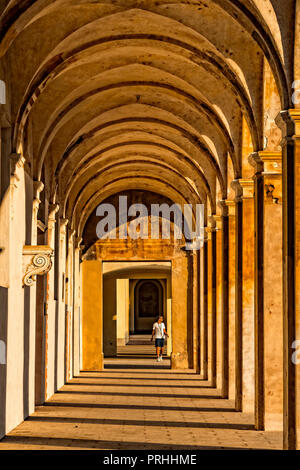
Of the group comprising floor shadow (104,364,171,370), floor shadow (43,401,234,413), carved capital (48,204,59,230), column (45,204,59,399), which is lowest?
floor shadow (104,364,171,370)

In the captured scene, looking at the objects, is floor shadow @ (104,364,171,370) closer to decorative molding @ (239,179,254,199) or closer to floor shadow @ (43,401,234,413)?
floor shadow @ (43,401,234,413)

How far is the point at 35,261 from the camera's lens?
13016 millimetres

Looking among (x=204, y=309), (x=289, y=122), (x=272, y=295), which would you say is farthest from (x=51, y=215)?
(x=289, y=122)

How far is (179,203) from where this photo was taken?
2692 cm

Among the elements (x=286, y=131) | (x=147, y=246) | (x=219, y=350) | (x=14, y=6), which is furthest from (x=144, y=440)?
(x=147, y=246)

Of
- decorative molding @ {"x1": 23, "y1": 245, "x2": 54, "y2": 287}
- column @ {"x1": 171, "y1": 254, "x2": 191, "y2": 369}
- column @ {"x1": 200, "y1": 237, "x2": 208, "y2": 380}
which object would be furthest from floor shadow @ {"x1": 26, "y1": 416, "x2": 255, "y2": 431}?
column @ {"x1": 171, "y1": 254, "x2": 191, "y2": 369}

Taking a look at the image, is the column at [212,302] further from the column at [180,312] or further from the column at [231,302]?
the column at [180,312]

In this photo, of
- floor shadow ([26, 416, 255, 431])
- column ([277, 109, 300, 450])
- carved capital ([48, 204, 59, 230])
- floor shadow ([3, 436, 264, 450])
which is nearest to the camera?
column ([277, 109, 300, 450])

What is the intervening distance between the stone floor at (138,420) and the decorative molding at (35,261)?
7.41 feet

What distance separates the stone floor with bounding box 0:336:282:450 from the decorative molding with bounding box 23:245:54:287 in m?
2.26

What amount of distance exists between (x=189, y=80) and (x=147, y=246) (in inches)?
438

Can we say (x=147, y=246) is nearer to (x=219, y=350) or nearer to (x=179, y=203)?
(x=179, y=203)

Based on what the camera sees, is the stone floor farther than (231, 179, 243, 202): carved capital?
No

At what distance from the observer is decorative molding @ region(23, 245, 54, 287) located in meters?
12.9
